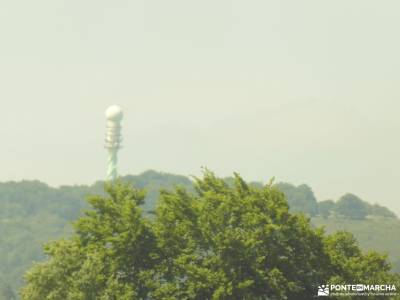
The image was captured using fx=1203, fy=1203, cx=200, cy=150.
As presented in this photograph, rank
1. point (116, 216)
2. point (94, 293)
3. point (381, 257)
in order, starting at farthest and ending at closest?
point (381, 257) → point (116, 216) → point (94, 293)

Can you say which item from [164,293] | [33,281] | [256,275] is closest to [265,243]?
[256,275]

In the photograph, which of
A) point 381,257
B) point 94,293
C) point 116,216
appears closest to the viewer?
point 94,293

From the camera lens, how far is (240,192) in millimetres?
69188

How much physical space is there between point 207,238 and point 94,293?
704cm

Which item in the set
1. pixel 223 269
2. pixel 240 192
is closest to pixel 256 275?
pixel 223 269

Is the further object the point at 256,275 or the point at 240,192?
the point at 240,192

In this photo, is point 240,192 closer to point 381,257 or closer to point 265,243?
point 265,243

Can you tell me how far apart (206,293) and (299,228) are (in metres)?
7.43

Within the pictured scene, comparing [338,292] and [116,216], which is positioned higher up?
[116,216]

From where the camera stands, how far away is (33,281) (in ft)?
218

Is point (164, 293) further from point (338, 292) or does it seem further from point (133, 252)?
point (338, 292)

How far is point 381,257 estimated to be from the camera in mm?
71875

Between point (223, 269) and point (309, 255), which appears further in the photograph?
point (309, 255)

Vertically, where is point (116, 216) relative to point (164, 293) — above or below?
above
